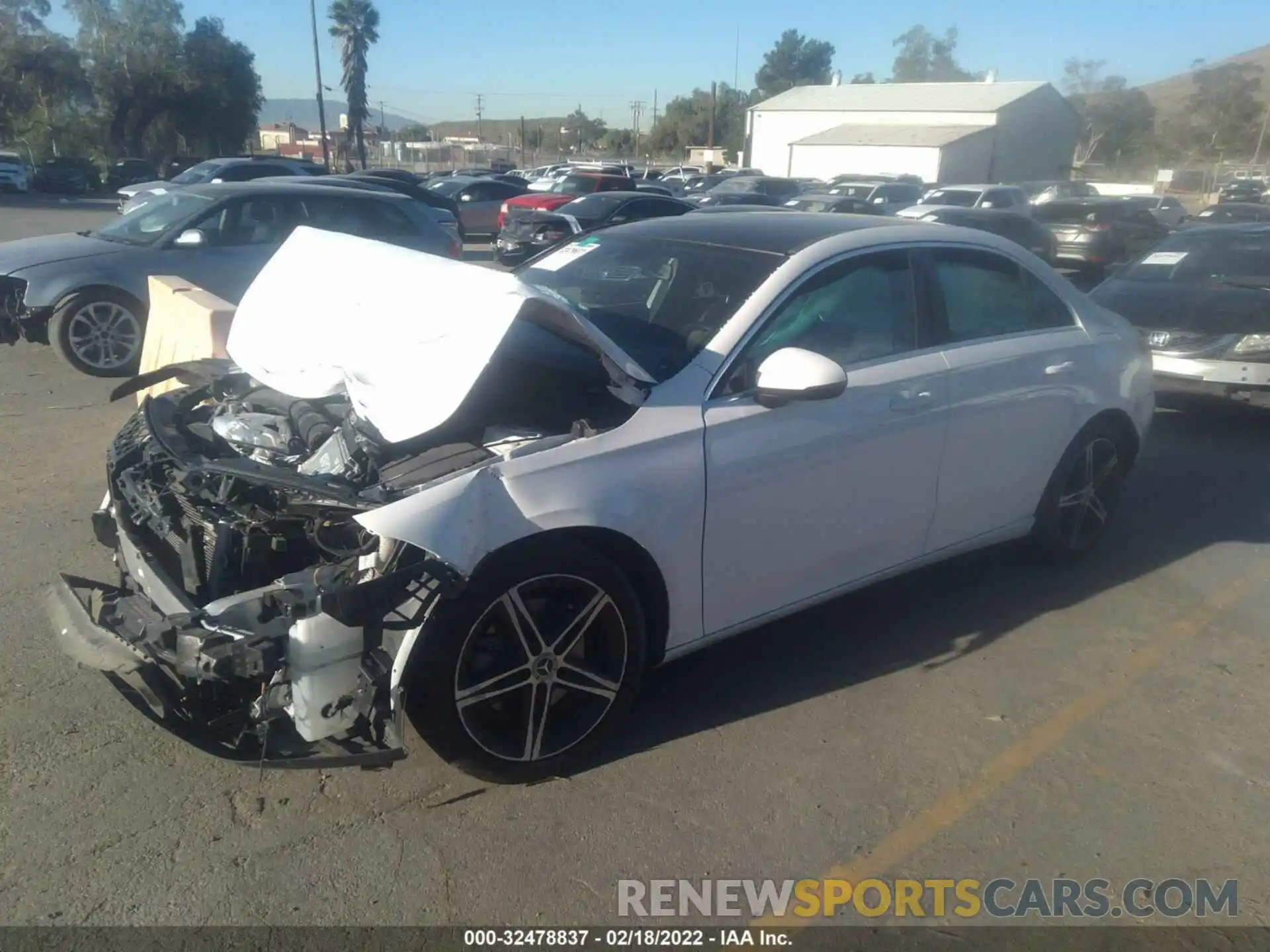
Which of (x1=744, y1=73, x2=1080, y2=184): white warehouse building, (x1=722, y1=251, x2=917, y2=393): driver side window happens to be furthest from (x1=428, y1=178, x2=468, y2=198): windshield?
(x1=744, y1=73, x2=1080, y2=184): white warehouse building

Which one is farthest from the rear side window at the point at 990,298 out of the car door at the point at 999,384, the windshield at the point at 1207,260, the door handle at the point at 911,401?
the windshield at the point at 1207,260

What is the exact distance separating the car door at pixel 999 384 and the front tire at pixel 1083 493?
0.13 m

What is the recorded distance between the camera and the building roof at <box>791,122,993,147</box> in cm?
4856

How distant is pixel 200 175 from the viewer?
73.0 ft

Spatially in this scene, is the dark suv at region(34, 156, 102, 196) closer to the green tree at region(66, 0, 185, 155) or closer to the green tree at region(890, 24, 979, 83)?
the green tree at region(66, 0, 185, 155)

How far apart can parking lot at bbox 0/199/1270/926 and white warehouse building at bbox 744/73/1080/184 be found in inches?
1806

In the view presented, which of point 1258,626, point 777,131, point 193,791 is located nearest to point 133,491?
point 193,791

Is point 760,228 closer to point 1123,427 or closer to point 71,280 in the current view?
point 1123,427

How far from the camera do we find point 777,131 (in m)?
60.2

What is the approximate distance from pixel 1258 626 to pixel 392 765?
4072mm

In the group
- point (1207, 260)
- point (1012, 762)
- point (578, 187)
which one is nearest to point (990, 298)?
point (1012, 762)

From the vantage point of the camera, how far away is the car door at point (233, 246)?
8844 mm

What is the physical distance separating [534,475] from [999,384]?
238 cm

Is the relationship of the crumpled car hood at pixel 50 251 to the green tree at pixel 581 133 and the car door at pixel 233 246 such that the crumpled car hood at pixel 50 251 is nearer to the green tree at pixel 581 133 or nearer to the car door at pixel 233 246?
the car door at pixel 233 246
